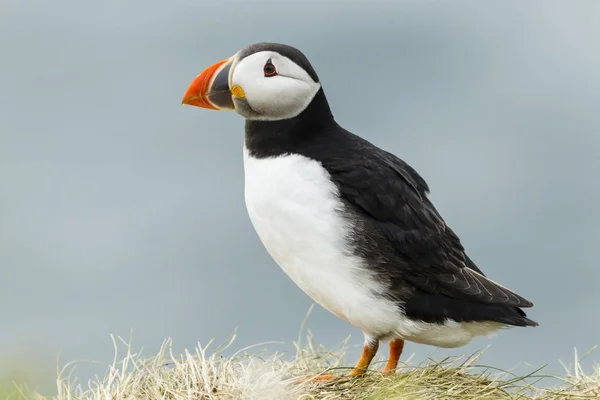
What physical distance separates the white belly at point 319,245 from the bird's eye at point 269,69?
0.49 meters

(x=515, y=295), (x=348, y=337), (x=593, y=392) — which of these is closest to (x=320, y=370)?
(x=348, y=337)

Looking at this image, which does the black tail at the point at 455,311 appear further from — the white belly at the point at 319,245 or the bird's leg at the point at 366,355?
the bird's leg at the point at 366,355

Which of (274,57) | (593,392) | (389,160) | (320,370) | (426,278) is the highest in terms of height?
(274,57)

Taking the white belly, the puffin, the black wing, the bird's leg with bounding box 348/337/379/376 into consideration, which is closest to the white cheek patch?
the puffin

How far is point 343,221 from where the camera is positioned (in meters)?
4.51

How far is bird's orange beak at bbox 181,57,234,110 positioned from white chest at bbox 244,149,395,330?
1.65 feet

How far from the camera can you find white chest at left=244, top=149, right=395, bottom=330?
4500mm

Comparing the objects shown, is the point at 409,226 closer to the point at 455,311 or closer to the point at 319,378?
the point at 455,311

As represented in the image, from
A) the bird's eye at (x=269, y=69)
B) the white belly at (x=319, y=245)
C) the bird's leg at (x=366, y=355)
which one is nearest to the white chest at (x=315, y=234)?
the white belly at (x=319, y=245)

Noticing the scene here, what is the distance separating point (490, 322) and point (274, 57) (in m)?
2.03

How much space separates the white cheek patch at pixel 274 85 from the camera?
468 cm

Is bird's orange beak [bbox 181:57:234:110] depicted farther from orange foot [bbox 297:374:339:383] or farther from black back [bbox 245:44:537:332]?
orange foot [bbox 297:374:339:383]

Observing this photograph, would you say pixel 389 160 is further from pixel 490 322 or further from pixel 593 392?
pixel 593 392

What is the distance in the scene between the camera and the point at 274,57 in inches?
185
